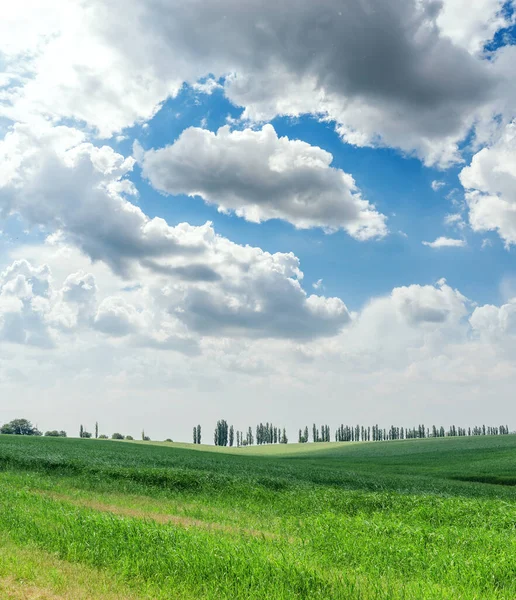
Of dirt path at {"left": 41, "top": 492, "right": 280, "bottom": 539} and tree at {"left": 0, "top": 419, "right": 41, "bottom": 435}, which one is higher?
dirt path at {"left": 41, "top": 492, "right": 280, "bottom": 539}

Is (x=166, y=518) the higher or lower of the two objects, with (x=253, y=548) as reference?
lower

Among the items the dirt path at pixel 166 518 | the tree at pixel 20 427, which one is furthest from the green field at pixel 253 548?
the tree at pixel 20 427

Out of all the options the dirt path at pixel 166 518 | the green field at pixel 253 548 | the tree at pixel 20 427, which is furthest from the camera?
the tree at pixel 20 427

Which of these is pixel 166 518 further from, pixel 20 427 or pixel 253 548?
pixel 20 427

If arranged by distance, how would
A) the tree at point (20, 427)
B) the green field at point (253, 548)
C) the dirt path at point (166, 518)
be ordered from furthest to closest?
1. the tree at point (20, 427)
2. the dirt path at point (166, 518)
3. the green field at point (253, 548)

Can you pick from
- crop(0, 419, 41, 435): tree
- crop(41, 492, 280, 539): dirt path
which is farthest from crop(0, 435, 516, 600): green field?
crop(0, 419, 41, 435): tree

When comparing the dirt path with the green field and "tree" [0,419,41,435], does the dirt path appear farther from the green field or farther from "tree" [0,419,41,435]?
"tree" [0,419,41,435]

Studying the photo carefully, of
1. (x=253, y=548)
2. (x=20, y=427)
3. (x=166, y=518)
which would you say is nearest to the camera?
(x=253, y=548)

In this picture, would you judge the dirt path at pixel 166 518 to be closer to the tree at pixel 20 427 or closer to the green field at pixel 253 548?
the green field at pixel 253 548

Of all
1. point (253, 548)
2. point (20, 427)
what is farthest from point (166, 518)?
point (20, 427)

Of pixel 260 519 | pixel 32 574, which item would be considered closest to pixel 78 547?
pixel 32 574

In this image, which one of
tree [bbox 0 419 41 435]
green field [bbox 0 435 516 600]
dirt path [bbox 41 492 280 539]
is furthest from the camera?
tree [bbox 0 419 41 435]

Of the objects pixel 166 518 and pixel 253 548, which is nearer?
pixel 253 548

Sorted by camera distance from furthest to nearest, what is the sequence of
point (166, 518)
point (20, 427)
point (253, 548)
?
point (20, 427) → point (166, 518) → point (253, 548)
